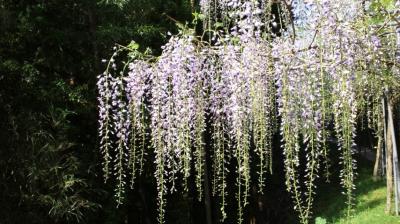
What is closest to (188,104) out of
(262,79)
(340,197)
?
(262,79)

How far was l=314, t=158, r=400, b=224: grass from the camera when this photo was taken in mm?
7133

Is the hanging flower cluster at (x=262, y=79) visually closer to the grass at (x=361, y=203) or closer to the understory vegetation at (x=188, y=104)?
the understory vegetation at (x=188, y=104)

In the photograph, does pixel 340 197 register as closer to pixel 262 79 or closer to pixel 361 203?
pixel 361 203

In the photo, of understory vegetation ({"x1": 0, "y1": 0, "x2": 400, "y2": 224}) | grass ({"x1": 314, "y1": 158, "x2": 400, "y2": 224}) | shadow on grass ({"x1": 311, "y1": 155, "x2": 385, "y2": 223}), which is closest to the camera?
understory vegetation ({"x1": 0, "y1": 0, "x2": 400, "y2": 224})

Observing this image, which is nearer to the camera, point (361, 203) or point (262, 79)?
point (262, 79)

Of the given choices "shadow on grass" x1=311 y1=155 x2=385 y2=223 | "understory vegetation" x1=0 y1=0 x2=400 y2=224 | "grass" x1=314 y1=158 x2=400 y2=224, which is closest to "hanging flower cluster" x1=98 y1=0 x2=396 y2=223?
"understory vegetation" x1=0 y1=0 x2=400 y2=224

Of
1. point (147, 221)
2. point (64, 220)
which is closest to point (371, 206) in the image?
point (147, 221)

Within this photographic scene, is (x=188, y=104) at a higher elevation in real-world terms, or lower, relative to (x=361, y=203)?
higher

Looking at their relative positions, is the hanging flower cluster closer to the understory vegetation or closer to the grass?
the understory vegetation

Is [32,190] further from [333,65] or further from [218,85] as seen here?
[333,65]

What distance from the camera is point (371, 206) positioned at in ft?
25.6

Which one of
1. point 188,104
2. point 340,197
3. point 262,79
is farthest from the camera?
point 340,197

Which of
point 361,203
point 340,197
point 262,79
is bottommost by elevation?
point 361,203

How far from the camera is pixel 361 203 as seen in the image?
26.5 feet
